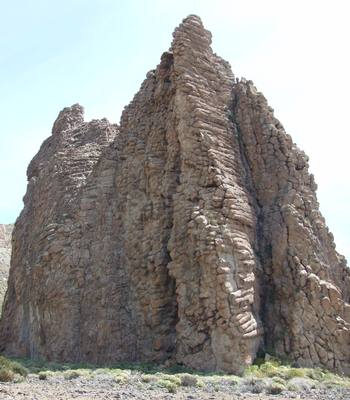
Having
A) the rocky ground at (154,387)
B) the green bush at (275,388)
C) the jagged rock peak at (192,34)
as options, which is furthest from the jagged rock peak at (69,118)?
the green bush at (275,388)

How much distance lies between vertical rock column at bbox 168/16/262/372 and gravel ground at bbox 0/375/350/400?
132 inches

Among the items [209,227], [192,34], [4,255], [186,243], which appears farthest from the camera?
[4,255]

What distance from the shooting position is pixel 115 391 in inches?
675

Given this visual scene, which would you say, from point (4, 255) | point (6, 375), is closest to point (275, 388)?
point (6, 375)

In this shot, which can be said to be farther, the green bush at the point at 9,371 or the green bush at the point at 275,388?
the green bush at the point at 275,388

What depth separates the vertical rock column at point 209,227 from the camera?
73.9 feet

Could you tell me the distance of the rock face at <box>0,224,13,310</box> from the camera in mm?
58794

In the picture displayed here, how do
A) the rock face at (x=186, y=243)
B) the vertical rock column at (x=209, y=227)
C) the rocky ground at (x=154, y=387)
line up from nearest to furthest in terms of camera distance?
the rocky ground at (x=154, y=387) → the vertical rock column at (x=209, y=227) → the rock face at (x=186, y=243)

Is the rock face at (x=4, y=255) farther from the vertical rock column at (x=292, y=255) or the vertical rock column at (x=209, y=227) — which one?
the vertical rock column at (x=292, y=255)

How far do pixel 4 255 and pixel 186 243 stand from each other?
1812 inches

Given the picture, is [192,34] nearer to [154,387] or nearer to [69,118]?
[69,118]

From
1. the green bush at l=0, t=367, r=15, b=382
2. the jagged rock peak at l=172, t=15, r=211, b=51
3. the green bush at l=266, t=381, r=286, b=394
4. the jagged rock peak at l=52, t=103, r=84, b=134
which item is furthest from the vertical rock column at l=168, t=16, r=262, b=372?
the jagged rock peak at l=52, t=103, r=84, b=134

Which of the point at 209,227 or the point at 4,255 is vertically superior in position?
the point at 4,255

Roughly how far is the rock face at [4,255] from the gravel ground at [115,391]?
127 feet
